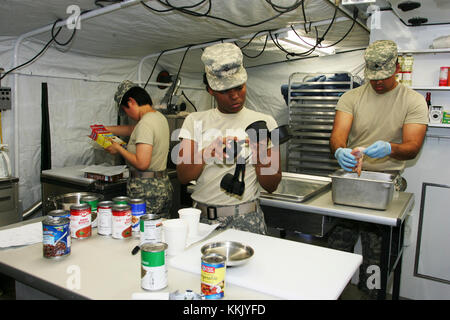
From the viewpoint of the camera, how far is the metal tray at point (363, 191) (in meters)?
2.00

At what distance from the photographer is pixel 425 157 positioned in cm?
287

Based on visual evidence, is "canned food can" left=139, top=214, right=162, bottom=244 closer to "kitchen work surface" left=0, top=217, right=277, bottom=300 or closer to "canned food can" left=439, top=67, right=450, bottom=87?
"kitchen work surface" left=0, top=217, right=277, bottom=300

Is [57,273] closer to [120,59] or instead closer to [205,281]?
[205,281]

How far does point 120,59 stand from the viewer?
4.09 metres

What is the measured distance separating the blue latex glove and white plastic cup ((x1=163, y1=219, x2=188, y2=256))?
130 centimetres

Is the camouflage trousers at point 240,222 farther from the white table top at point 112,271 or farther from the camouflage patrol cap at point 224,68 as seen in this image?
the camouflage patrol cap at point 224,68

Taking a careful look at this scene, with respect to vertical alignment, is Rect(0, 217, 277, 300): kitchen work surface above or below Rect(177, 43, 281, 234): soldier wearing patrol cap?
below

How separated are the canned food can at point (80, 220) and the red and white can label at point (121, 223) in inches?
4.4

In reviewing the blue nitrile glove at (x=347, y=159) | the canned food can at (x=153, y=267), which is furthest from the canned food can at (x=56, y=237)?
the blue nitrile glove at (x=347, y=159)

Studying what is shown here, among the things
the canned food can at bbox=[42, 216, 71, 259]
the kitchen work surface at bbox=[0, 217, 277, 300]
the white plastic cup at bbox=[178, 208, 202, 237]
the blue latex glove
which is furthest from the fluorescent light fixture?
the canned food can at bbox=[42, 216, 71, 259]

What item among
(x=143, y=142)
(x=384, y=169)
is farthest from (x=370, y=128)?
(x=143, y=142)

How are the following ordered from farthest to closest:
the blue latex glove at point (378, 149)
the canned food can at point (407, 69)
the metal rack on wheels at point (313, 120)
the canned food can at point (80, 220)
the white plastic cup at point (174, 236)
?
1. the metal rack on wheels at point (313, 120)
2. the canned food can at point (407, 69)
3. the blue latex glove at point (378, 149)
4. the canned food can at point (80, 220)
5. the white plastic cup at point (174, 236)

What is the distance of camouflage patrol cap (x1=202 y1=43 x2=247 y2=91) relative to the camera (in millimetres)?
1688

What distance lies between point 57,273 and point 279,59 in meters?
4.09
